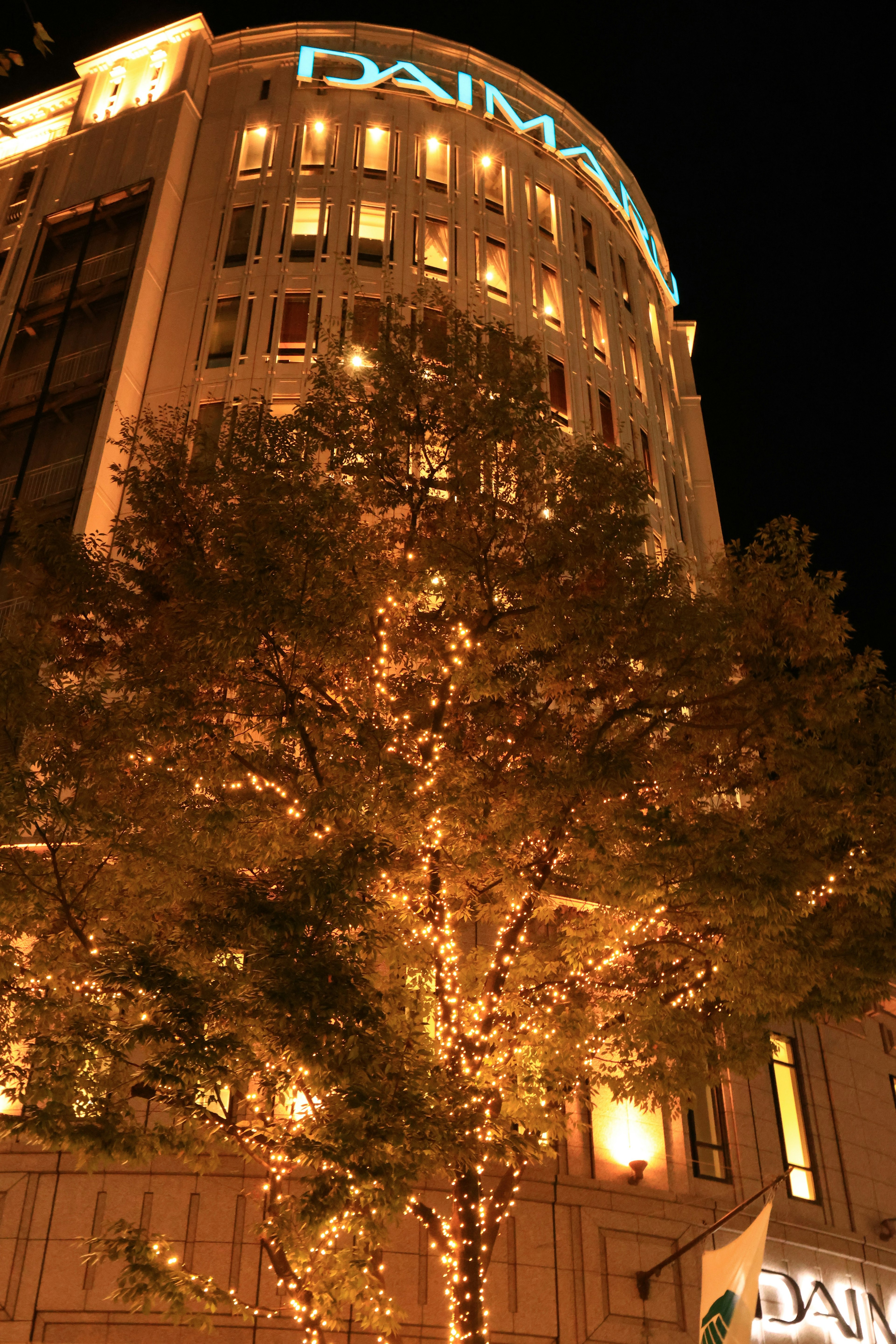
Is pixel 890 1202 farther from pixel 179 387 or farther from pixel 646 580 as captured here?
pixel 179 387

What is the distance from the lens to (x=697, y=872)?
10.3 meters

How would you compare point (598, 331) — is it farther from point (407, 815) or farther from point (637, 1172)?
point (407, 815)

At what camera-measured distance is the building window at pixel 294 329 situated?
24078 millimetres

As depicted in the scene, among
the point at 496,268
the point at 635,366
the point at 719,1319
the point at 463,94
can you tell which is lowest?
the point at 719,1319

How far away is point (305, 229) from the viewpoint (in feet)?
86.1

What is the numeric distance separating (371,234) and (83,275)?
679cm

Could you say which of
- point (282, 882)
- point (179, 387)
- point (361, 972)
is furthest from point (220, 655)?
point (179, 387)

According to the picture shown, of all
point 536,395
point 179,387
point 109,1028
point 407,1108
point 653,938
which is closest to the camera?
point 407,1108

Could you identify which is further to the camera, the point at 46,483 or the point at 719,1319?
the point at 46,483

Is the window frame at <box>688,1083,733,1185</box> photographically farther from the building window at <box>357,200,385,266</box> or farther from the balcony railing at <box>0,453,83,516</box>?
the building window at <box>357,200,385,266</box>

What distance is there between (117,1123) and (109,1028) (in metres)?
0.75

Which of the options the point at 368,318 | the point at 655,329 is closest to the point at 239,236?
the point at 368,318

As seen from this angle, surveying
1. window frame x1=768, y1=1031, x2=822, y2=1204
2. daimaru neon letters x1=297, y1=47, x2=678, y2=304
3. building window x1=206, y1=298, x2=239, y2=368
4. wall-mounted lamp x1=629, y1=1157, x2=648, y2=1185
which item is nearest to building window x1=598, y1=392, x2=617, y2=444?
daimaru neon letters x1=297, y1=47, x2=678, y2=304

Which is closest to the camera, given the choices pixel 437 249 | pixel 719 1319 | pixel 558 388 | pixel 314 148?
pixel 719 1319
